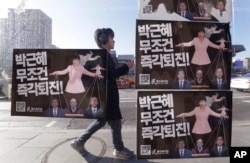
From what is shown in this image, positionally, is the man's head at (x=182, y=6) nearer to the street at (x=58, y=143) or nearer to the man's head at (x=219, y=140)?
the man's head at (x=219, y=140)

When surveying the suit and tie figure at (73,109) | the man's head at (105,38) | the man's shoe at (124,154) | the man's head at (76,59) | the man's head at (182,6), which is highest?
the man's head at (182,6)

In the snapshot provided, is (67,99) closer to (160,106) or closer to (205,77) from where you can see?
(160,106)

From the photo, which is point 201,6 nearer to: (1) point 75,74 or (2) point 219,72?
(2) point 219,72

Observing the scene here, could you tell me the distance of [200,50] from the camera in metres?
2.95

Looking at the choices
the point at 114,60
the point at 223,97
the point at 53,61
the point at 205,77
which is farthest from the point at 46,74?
the point at 223,97

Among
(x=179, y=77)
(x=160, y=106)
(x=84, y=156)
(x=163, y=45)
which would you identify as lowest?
(x=84, y=156)

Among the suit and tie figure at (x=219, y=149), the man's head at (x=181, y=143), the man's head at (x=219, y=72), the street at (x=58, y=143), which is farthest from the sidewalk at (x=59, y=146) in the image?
the man's head at (x=219, y=72)

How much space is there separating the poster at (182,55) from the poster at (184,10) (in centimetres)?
10

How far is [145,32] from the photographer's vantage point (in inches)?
114

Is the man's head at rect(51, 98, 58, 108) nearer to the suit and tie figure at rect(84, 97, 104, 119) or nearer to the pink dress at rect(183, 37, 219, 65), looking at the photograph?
the suit and tie figure at rect(84, 97, 104, 119)

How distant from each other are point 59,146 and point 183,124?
230 centimetres

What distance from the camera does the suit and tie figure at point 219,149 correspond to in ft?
10.2

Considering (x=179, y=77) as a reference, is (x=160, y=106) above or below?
below

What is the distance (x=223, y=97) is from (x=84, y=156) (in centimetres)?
202
